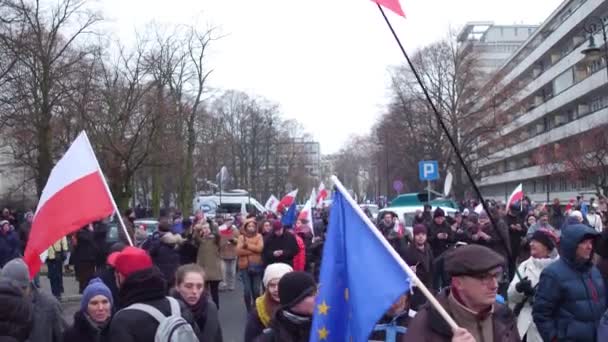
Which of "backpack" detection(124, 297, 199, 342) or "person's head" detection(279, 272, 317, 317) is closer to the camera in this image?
"backpack" detection(124, 297, 199, 342)

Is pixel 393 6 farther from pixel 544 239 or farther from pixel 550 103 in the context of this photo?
pixel 550 103

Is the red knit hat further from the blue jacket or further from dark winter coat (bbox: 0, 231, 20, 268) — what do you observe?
dark winter coat (bbox: 0, 231, 20, 268)

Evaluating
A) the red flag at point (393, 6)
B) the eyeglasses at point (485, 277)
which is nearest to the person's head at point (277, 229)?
the red flag at point (393, 6)

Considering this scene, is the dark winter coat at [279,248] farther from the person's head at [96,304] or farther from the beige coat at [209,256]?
the person's head at [96,304]

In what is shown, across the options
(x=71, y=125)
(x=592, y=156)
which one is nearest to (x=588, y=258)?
(x=71, y=125)

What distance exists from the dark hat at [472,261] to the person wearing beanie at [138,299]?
73.1 inches

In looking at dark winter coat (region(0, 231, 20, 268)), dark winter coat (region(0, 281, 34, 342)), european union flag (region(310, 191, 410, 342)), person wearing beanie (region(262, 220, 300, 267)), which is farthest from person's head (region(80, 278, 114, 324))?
dark winter coat (region(0, 231, 20, 268))

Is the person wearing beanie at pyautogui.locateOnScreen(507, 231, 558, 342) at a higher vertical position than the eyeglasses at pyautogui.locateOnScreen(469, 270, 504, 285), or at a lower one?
lower

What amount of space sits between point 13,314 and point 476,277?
2.23 m

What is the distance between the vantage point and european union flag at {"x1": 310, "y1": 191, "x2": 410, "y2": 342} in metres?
3.52

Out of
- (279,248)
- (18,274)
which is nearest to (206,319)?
(18,274)

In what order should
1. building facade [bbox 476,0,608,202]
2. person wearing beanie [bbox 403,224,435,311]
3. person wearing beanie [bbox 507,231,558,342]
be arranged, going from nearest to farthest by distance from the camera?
person wearing beanie [bbox 507,231,558,342] → person wearing beanie [bbox 403,224,435,311] → building facade [bbox 476,0,608,202]

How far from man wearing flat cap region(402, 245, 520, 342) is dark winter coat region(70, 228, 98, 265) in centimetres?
1170

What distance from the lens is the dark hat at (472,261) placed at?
10.5ft
